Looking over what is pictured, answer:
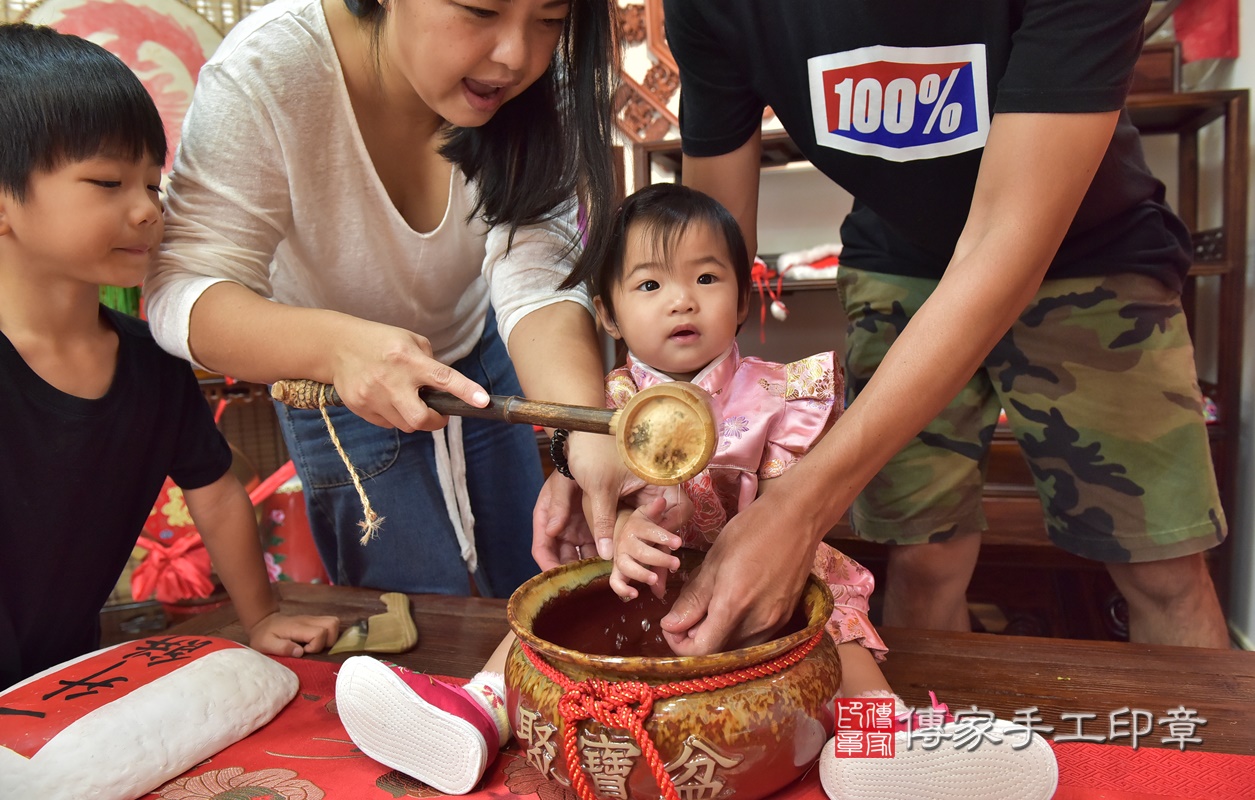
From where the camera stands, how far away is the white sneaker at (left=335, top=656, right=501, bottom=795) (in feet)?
3.02

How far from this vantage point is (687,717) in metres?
0.76

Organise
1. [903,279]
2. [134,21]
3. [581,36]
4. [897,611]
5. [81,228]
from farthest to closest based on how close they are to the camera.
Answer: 1. [134,21]
2. [897,611]
3. [903,279]
4. [581,36]
5. [81,228]

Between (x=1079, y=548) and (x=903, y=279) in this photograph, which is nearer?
(x=1079, y=548)

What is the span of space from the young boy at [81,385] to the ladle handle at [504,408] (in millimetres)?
344

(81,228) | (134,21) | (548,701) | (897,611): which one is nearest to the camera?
(548,701)

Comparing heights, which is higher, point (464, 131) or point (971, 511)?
point (464, 131)

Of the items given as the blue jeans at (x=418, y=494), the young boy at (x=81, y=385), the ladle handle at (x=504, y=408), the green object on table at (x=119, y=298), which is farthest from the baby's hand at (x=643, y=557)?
the green object on table at (x=119, y=298)

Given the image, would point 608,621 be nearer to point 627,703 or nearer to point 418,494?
point 627,703

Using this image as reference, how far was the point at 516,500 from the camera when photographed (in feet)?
5.71

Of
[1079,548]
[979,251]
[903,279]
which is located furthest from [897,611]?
[979,251]

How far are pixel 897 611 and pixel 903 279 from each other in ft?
2.08

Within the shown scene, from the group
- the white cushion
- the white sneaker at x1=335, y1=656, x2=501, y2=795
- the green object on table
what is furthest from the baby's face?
the green object on table

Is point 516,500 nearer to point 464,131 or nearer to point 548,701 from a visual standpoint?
point 464,131

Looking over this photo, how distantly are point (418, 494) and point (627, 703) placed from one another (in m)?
0.96
